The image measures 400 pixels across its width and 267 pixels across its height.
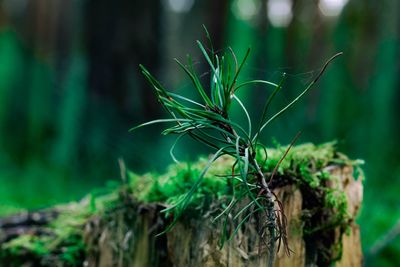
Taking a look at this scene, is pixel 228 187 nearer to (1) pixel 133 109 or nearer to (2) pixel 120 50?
(1) pixel 133 109

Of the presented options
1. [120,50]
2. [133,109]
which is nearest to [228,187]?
[133,109]

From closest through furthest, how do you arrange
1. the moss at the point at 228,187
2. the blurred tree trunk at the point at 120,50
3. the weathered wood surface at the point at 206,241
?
the weathered wood surface at the point at 206,241 → the moss at the point at 228,187 → the blurred tree trunk at the point at 120,50

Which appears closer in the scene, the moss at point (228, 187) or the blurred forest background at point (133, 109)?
the moss at point (228, 187)

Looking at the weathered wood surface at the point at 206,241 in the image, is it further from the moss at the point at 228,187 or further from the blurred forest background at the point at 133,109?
the blurred forest background at the point at 133,109

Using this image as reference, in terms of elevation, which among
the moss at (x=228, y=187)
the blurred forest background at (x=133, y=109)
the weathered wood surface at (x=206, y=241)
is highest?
the blurred forest background at (x=133, y=109)

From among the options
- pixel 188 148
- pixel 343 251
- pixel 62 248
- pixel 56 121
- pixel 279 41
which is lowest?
pixel 343 251

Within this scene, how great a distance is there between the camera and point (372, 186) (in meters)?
4.67

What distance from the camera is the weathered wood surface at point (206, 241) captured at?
143 centimetres

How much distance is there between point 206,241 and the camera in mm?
1504

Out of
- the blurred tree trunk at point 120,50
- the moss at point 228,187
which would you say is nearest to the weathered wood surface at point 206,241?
the moss at point 228,187

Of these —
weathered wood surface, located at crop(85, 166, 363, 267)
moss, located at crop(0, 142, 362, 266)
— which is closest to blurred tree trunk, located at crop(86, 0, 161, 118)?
moss, located at crop(0, 142, 362, 266)

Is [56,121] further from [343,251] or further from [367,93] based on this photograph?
[343,251]

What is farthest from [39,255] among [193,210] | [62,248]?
[193,210]

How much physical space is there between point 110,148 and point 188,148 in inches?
41.0
